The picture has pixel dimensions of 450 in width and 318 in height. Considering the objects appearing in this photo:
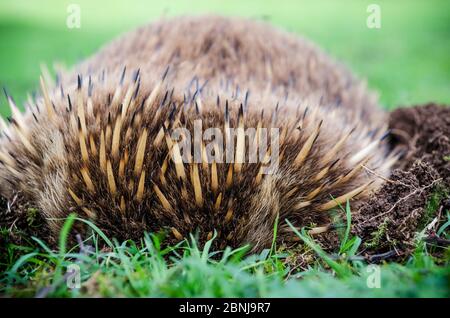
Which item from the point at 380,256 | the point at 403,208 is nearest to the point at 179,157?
the point at 380,256

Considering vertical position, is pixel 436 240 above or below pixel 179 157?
below

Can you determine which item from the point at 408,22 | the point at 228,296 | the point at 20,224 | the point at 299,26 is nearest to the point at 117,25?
the point at 299,26

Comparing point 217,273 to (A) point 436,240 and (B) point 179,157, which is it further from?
(A) point 436,240

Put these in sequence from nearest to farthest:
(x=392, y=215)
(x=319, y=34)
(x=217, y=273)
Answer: (x=217, y=273) → (x=392, y=215) → (x=319, y=34)

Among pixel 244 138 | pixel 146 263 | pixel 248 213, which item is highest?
pixel 244 138

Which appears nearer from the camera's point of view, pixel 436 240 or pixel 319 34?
pixel 436 240
